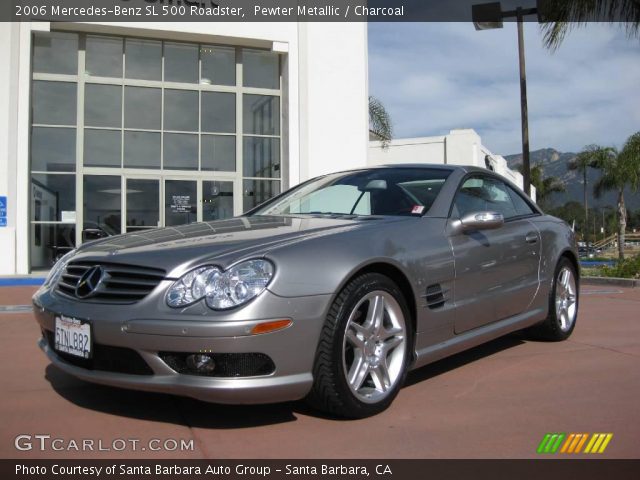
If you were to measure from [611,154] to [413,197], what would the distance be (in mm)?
39115

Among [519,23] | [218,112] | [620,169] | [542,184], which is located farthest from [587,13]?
[542,184]

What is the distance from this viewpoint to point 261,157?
1497 centimetres

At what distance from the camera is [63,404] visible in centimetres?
332

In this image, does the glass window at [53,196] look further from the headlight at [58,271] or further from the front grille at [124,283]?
the front grille at [124,283]

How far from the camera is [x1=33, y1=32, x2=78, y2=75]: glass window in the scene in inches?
514

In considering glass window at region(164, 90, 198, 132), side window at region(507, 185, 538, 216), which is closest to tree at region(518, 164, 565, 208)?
glass window at region(164, 90, 198, 132)

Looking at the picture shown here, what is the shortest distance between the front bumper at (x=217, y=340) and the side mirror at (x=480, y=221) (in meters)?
1.27

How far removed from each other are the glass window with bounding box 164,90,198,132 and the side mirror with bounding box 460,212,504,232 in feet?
37.5

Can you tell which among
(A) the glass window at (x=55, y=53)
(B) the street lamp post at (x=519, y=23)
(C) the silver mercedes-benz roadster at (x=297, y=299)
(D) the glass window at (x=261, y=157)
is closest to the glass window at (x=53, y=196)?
(A) the glass window at (x=55, y=53)

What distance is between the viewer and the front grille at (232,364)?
272 cm

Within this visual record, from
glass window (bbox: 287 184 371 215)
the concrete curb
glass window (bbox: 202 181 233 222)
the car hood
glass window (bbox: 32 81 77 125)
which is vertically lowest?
the concrete curb

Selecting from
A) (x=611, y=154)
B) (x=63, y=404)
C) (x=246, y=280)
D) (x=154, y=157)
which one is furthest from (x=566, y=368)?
(x=611, y=154)

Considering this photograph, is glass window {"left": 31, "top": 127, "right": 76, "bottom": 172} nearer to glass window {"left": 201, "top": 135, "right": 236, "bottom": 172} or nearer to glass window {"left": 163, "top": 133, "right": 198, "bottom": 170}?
glass window {"left": 163, "top": 133, "right": 198, "bottom": 170}
